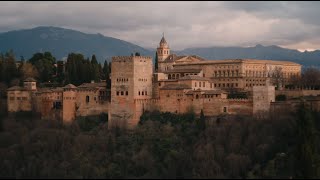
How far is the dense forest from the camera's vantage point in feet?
112

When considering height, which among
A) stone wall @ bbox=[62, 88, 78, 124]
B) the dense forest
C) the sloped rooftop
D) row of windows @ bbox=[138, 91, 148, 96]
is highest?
the sloped rooftop

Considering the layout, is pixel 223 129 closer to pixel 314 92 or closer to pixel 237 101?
pixel 237 101

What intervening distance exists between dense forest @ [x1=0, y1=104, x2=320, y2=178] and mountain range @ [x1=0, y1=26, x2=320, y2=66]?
80.6m

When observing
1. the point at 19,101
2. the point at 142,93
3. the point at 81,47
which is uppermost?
the point at 81,47

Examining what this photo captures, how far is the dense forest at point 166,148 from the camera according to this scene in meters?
34.1

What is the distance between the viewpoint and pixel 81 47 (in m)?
134

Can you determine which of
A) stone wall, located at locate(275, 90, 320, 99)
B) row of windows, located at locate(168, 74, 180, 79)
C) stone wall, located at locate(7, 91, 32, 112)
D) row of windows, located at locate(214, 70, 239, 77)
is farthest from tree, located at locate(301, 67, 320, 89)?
stone wall, located at locate(7, 91, 32, 112)

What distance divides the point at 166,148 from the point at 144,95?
4.70 m

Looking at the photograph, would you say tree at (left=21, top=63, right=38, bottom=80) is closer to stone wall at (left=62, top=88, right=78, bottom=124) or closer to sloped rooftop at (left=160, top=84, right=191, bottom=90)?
stone wall at (left=62, top=88, right=78, bottom=124)

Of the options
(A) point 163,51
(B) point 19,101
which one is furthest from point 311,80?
(B) point 19,101

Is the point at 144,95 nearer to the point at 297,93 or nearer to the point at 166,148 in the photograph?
the point at 166,148

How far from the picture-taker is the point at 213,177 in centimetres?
3369

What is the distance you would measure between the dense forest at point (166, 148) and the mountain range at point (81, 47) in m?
80.6

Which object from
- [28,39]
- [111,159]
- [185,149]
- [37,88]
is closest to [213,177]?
[185,149]
